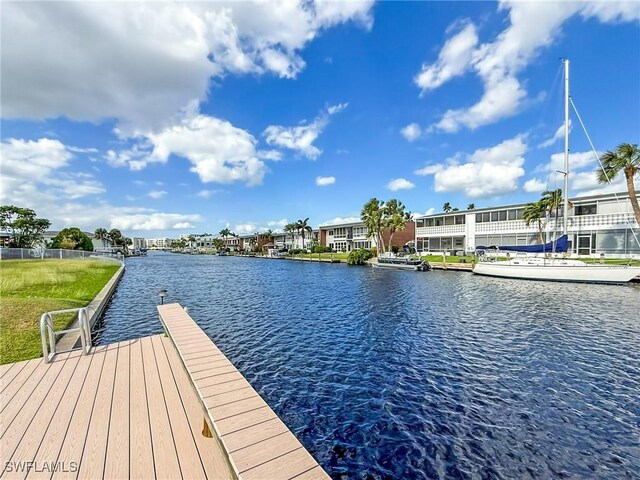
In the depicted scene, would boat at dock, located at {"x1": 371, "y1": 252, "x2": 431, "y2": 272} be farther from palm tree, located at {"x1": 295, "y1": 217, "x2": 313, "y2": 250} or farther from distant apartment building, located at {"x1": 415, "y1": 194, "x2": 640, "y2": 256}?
palm tree, located at {"x1": 295, "y1": 217, "x2": 313, "y2": 250}

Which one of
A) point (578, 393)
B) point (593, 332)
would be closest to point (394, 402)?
point (578, 393)

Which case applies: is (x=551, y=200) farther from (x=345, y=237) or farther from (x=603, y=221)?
(x=345, y=237)

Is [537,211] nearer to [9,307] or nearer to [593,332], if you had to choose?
[593,332]

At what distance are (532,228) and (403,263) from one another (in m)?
15.8

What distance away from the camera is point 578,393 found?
6.33m

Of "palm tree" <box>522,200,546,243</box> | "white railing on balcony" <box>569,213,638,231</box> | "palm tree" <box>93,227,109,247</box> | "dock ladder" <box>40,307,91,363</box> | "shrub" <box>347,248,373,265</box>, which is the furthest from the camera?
"palm tree" <box>93,227,109,247</box>

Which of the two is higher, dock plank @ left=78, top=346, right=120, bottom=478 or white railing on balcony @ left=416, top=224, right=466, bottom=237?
white railing on balcony @ left=416, top=224, right=466, bottom=237

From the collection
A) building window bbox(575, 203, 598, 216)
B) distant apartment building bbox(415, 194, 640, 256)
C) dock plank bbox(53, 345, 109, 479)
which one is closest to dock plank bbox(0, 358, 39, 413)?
dock plank bbox(53, 345, 109, 479)

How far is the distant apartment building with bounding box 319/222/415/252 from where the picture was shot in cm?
5872

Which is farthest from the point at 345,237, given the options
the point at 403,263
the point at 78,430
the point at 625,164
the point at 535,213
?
the point at 78,430

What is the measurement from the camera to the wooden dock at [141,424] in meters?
3.05

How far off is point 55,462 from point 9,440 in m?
1.00

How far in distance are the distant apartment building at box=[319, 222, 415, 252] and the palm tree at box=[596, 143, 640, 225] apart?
30.6m

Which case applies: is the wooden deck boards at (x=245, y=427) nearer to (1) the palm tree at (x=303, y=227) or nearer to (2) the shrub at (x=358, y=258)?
(2) the shrub at (x=358, y=258)
